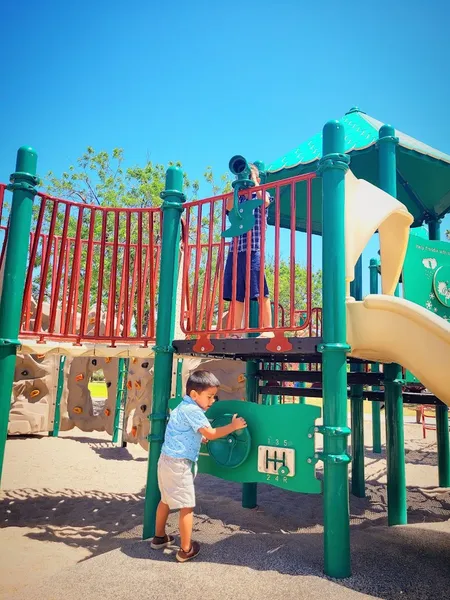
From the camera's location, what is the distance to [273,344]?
314cm

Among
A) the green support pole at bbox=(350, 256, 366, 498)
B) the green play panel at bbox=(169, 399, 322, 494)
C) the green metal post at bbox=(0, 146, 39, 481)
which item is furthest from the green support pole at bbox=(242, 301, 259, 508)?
the green metal post at bbox=(0, 146, 39, 481)

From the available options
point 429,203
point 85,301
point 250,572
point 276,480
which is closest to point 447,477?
point 429,203

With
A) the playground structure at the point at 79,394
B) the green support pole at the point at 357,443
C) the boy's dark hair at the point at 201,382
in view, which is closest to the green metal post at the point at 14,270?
the boy's dark hair at the point at 201,382

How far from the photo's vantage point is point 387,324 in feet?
9.79

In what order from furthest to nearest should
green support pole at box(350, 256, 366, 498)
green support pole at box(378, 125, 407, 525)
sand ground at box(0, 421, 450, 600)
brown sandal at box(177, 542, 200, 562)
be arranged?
green support pole at box(350, 256, 366, 498) → green support pole at box(378, 125, 407, 525) → brown sandal at box(177, 542, 200, 562) → sand ground at box(0, 421, 450, 600)

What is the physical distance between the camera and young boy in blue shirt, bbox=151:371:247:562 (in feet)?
9.64

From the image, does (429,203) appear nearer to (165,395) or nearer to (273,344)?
(273,344)

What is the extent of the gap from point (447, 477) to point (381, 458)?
2.50m

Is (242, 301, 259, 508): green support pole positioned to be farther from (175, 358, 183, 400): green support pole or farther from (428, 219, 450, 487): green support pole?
(175, 358, 183, 400): green support pole

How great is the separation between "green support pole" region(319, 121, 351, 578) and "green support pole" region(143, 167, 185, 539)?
131 centimetres

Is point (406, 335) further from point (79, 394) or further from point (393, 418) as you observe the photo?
point (79, 394)

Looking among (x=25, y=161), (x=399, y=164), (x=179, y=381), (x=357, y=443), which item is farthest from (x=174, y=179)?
(x=179, y=381)

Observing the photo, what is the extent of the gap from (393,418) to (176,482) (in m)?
2.44

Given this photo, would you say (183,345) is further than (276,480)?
Yes
